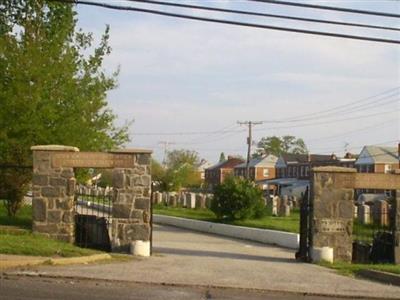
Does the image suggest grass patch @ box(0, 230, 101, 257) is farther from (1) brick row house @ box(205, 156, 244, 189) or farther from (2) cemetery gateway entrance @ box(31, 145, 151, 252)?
(1) brick row house @ box(205, 156, 244, 189)

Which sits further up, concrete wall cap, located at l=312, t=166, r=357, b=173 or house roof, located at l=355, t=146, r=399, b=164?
house roof, located at l=355, t=146, r=399, b=164

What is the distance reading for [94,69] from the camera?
2402 centimetres

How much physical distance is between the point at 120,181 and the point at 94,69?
742 centimetres

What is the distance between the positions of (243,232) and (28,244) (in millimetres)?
14209

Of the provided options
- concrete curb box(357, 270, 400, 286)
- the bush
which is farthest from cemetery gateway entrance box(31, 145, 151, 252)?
the bush

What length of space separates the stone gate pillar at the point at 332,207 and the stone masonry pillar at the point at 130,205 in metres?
4.24

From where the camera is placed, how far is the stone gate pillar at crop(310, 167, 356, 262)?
18.0 meters

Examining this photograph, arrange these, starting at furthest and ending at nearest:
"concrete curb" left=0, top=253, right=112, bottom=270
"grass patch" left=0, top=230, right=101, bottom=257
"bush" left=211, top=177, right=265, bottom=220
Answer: "bush" left=211, top=177, right=265, bottom=220, "grass patch" left=0, top=230, right=101, bottom=257, "concrete curb" left=0, top=253, right=112, bottom=270

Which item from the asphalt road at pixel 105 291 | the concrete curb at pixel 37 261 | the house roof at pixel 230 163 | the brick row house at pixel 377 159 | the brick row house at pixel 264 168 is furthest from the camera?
the house roof at pixel 230 163

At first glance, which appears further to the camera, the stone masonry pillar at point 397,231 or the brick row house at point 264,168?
the brick row house at point 264,168

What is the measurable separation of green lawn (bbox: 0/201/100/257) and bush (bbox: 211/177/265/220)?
1453 cm

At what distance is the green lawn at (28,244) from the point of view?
49.2 feet

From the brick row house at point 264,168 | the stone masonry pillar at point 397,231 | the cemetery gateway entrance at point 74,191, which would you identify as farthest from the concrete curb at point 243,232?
the brick row house at point 264,168

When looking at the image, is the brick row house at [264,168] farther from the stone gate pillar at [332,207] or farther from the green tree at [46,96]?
the stone gate pillar at [332,207]
